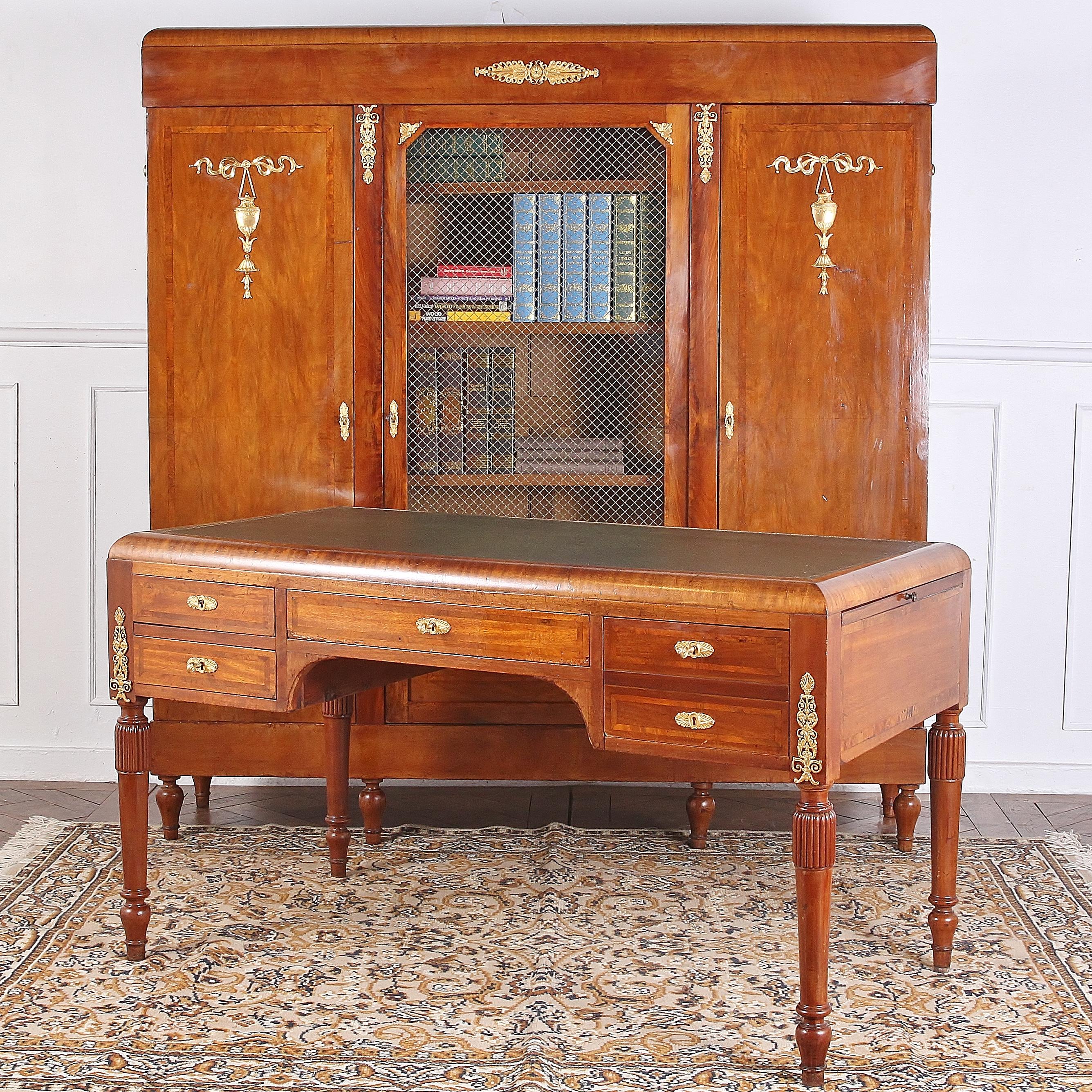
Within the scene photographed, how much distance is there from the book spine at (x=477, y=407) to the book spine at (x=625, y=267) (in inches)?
15.8

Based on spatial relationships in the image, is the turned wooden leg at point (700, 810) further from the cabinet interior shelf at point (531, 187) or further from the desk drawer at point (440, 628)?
the cabinet interior shelf at point (531, 187)

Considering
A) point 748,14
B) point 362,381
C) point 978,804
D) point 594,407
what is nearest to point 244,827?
point 362,381

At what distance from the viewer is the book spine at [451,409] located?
377cm

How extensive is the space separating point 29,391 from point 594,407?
6.30ft

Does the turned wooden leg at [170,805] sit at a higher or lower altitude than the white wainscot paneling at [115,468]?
lower

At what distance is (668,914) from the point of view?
318cm

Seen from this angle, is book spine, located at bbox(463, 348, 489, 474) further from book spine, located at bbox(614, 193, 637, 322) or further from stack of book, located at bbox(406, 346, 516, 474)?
book spine, located at bbox(614, 193, 637, 322)

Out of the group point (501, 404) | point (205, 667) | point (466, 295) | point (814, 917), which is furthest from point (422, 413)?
point (814, 917)

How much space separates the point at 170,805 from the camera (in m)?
3.73

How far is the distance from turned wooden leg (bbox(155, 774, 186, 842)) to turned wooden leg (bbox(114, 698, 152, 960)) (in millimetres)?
802

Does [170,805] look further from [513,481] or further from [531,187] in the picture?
[531,187]

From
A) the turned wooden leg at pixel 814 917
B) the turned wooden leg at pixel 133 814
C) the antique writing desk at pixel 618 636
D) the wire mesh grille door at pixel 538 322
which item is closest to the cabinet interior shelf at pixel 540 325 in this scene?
the wire mesh grille door at pixel 538 322

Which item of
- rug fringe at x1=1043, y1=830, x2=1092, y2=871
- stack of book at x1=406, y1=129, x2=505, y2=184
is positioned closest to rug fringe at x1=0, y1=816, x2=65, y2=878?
stack of book at x1=406, y1=129, x2=505, y2=184

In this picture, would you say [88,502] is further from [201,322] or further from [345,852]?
[345,852]
